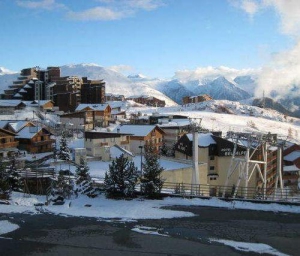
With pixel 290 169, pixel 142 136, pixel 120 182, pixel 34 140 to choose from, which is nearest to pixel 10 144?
pixel 34 140

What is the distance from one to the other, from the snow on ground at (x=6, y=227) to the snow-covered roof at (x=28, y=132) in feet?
91.8

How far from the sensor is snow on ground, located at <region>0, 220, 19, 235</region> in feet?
45.2

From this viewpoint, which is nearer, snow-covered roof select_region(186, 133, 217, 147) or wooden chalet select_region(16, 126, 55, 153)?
snow-covered roof select_region(186, 133, 217, 147)

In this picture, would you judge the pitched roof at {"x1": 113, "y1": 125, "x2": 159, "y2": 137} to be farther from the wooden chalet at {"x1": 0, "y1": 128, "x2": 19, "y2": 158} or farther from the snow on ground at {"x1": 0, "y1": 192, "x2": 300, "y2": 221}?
the snow on ground at {"x1": 0, "y1": 192, "x2": 300, "y2": 221}

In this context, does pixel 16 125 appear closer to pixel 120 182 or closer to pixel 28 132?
pixel 28 132

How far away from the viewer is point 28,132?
4281cm

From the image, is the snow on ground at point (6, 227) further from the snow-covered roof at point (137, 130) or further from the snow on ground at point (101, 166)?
the snow-covered roof at point (137, 130)

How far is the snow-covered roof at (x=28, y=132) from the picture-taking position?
42122 millimetres

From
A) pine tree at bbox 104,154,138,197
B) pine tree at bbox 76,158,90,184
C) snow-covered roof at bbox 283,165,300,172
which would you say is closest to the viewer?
pine tree at bbox 104,154,138,197

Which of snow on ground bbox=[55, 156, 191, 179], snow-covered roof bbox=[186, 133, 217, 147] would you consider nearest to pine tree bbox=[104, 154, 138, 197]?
snow on ground bbox=[55, 156, 191, 179]

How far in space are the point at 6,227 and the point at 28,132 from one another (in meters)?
30.0

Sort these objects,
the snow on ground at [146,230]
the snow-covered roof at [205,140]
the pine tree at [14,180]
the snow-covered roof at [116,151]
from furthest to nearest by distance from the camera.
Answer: the snow-covered roof at [205,140] < the snow-covered roof at [116,151] < the pine tree at [14,180] < the snow on ground at [146,230]

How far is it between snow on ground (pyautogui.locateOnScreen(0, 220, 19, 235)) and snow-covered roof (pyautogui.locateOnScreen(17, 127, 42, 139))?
91.8ft

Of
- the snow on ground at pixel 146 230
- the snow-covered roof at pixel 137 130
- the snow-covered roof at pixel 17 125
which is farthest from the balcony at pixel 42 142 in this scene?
the snow on ground at pixel 146 230
